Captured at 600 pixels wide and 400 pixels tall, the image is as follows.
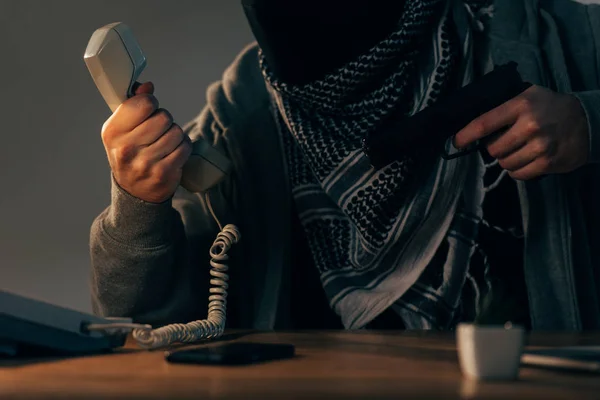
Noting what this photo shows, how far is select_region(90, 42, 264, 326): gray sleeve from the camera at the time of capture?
1.15m

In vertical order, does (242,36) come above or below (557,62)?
above

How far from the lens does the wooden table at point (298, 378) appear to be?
0.49 metres

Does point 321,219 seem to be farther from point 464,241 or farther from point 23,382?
point 23,382

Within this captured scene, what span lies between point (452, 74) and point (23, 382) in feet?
3.29

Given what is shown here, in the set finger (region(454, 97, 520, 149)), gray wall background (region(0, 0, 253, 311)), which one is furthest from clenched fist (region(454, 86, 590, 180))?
gray wall background (region(0, 0, 253, 311))

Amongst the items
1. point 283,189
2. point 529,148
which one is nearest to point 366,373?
point 529,148

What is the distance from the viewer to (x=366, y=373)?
1.90 ft

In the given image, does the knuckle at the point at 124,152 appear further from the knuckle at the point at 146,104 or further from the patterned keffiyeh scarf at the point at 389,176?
the patterned keffiyeh scarf at the point at 389,176

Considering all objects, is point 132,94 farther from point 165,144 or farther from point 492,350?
point 492,350

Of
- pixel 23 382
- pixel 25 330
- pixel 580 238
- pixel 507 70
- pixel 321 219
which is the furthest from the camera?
pixel 321 219

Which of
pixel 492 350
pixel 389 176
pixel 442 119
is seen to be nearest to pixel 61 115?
pixel 389 176

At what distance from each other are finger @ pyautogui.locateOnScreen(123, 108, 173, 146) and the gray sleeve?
0.10m

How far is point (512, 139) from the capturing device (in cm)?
108

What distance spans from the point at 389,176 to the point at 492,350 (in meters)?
0.82
